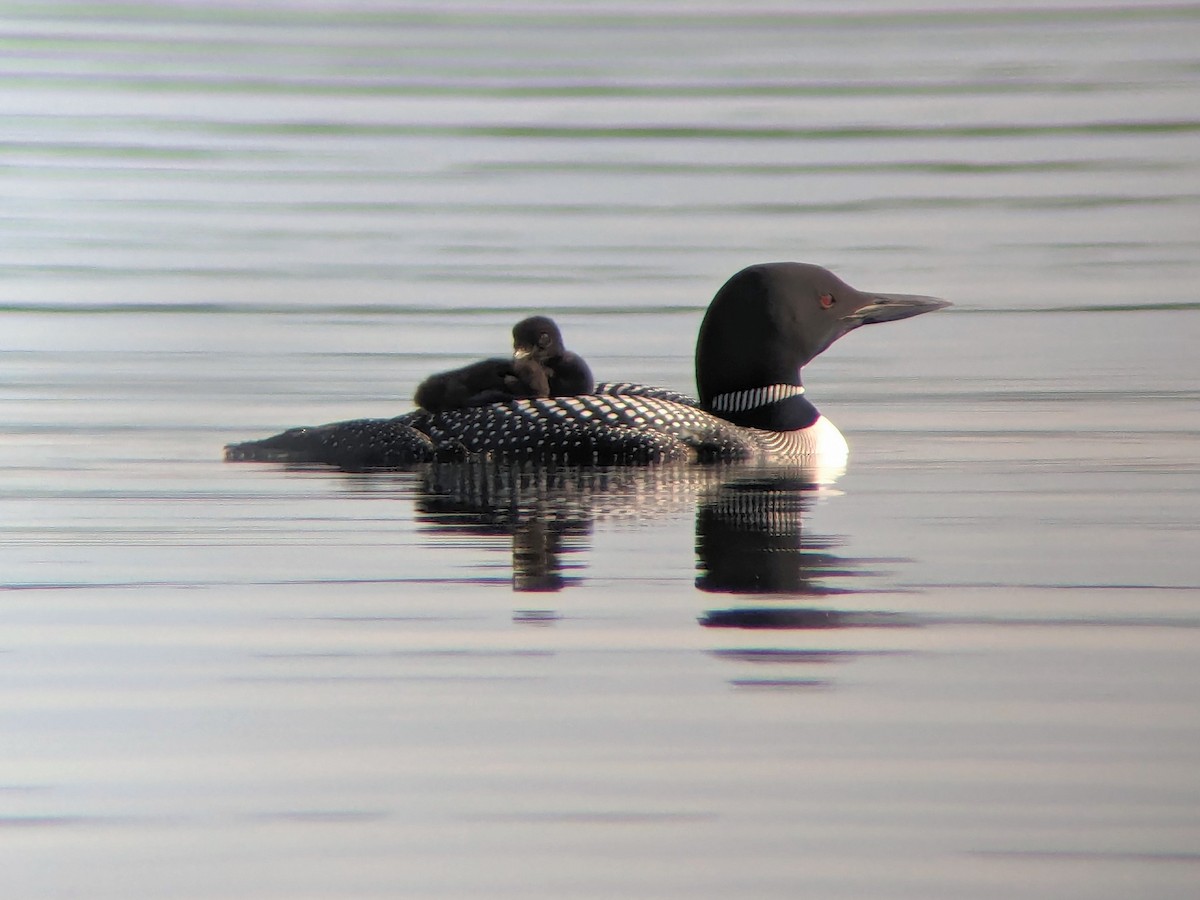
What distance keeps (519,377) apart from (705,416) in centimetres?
50

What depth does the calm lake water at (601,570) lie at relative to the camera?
2.62 m

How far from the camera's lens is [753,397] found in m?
6.11

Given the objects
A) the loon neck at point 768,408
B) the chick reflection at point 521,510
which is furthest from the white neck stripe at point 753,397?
the chick reflection at point 521,510

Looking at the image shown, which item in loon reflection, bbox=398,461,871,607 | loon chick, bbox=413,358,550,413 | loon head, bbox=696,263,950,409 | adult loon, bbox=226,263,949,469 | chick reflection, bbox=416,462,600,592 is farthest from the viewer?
loon head, bbox=696,263,950,409

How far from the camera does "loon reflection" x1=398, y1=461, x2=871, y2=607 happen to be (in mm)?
4000

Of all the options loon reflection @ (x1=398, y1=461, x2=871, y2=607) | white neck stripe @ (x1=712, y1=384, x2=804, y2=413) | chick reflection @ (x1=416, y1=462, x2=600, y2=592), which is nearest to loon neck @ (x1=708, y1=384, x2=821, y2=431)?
white neck stripe @ (x1=712, y1=384, x2=804, y2=413)

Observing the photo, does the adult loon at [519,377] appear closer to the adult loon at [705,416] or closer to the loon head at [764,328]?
the adult loon at [705,416]

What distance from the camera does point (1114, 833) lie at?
8.58ft

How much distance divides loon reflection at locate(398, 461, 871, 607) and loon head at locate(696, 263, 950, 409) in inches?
18.1

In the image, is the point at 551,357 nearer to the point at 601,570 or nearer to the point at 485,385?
the point at 485,385

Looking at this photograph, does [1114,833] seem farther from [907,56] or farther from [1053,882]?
[907,56]

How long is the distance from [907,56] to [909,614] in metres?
14.5

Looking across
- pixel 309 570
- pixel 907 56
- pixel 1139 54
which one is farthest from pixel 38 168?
pixel 309 570

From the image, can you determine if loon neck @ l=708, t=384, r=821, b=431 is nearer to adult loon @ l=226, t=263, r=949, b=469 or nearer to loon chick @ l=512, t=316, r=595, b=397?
adult loon @ l=226, t=263, r=949, b=469
